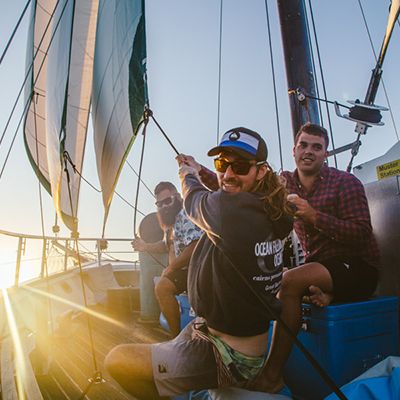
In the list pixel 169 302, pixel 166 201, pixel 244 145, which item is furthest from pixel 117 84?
pixel 169 302

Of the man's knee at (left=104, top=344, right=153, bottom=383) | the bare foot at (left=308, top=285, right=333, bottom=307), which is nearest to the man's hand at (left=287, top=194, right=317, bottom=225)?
the bare foot at (left=308, top=285, right=333, bottom=307)

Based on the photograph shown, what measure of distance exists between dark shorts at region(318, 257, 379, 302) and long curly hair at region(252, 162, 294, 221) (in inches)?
25.1

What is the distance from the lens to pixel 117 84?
3082 millimetres

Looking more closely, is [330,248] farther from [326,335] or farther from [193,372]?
[193,372]

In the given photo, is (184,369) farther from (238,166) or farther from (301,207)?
(301,207)

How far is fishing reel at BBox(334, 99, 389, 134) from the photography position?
4.03m

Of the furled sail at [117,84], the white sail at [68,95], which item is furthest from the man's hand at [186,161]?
the white sail at [68,95]

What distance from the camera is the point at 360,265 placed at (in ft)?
6.98

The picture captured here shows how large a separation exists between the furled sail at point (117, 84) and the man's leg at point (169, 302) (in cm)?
100

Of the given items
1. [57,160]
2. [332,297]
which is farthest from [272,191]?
[57,160]

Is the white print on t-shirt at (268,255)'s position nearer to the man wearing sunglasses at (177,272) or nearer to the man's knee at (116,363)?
the man's knee at (116,363)

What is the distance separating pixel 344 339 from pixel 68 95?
490 centimetres

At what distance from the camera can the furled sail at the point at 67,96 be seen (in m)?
3.77

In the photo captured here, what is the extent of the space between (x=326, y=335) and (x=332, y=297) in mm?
215
